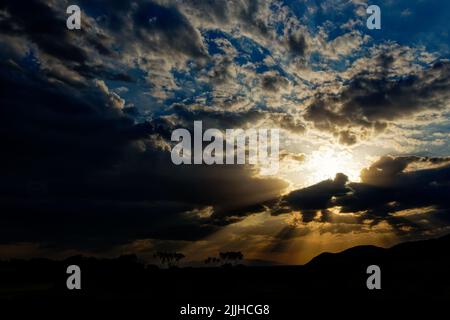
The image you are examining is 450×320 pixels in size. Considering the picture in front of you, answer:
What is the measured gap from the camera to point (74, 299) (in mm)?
72625
